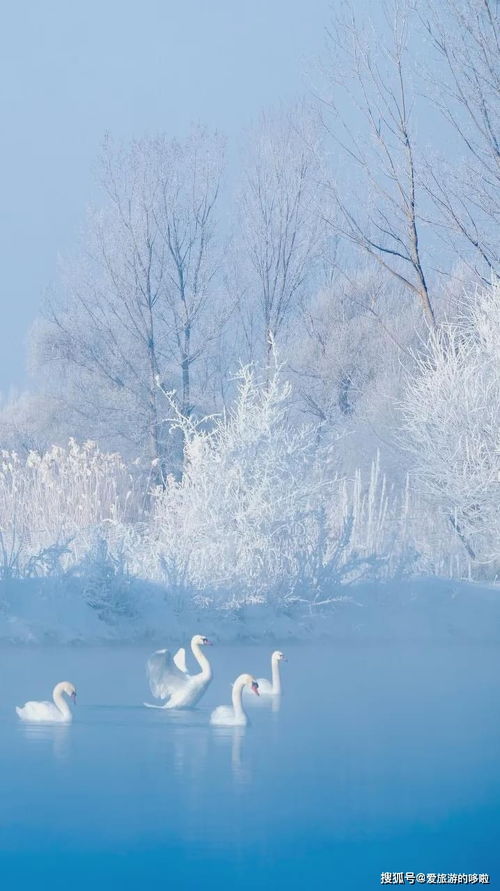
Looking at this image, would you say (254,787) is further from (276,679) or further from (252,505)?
(252,505)

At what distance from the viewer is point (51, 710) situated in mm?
6094

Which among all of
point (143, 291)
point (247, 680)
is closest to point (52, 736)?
point (247, 680)

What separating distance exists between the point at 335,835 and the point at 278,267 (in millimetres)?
17283

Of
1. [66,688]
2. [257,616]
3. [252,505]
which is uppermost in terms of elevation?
[252,505]

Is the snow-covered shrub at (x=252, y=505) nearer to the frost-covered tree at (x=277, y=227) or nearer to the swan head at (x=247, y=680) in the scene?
the swan head at (x=247, y=680)

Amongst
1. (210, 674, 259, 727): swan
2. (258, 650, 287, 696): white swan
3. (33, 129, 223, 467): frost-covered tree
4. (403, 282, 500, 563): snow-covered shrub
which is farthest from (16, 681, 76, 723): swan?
(33, 129, 223, 467): frost-covered tree

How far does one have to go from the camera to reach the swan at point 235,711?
6.18 metres

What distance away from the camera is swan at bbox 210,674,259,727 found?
20.3 feet

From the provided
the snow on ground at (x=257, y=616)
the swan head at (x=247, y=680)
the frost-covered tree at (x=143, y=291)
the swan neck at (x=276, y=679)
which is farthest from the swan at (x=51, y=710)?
the frost-covered tree at (x=143, y=291)

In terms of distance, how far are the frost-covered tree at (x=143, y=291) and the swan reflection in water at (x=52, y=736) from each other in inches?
538

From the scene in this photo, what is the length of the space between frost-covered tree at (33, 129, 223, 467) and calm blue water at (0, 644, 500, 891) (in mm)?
12816

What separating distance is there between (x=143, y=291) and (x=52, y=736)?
14.6 metres

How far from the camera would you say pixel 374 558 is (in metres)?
10.4

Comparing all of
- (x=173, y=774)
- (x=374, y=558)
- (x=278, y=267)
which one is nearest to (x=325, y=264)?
(x=278, y=267)
